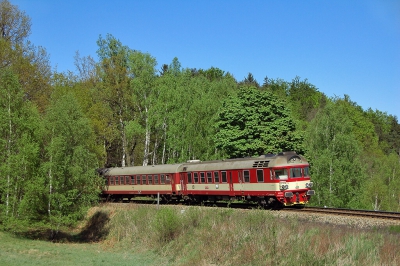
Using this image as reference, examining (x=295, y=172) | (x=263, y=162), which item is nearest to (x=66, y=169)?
(x=263, y=162)

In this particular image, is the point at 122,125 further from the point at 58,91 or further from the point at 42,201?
the point at 42,201

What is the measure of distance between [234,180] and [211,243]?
9718 mm

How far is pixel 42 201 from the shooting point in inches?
1095

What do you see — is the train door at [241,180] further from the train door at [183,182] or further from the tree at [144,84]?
the tree at [144,84]

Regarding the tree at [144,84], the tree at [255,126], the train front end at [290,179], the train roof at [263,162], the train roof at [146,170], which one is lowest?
the train front end at [290,179]

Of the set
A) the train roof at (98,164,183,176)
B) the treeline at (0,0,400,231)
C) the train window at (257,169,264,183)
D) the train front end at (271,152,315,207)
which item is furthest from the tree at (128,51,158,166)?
the train front end at (271,152,315,207)

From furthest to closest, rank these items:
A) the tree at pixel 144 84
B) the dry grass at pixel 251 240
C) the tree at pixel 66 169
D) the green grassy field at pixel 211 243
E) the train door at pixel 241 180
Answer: the tree at pixel 144 84, the train door at pixel 241 180, the tree at pixel 66 169, the green grassy field at pixel 211 243, the dry grass at pixel 251 240

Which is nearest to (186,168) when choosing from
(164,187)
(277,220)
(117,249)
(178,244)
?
(164,187)

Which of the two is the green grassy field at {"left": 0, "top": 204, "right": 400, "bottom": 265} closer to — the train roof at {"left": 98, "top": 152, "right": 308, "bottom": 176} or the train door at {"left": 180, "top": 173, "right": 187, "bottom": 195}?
the train roof at {"left": 98, "top": 152, "right": 308, "bottom": 176}

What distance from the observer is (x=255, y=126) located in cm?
4134

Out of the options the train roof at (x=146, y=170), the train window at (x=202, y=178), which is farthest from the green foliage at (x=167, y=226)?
the train roof at (x=146, y=170)

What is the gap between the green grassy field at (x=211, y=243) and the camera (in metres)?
15.3

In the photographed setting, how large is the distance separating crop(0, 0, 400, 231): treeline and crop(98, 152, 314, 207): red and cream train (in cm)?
492

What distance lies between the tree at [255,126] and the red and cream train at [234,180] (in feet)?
30.0
